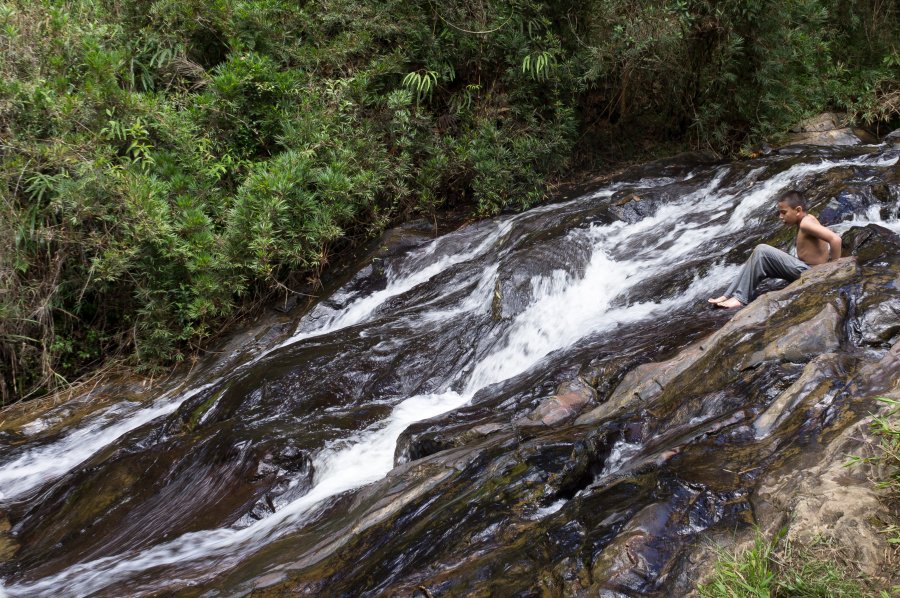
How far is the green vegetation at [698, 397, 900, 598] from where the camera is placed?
2.17 meters

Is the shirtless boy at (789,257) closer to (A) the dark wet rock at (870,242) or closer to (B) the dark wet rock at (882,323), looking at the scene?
(A) the dark wet rock at (870,242)

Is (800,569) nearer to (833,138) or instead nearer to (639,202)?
(639,202)

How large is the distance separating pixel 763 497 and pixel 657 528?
1.47 feet

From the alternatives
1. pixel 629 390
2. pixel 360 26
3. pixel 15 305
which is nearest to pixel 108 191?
pixel 15 305

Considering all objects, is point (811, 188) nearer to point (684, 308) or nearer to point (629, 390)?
point (684, 308)

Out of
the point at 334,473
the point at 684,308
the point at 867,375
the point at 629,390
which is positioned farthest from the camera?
the point at 684,308

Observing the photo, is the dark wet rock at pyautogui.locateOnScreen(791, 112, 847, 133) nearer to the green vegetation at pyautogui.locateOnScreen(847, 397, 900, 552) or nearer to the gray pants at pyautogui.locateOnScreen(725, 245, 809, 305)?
the gray pants at pyautogui.locateOnScreen(725, 245, 809, 305)

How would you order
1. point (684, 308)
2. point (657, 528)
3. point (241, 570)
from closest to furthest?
point (657, 528) → point (241, 570) → point (684, 308)

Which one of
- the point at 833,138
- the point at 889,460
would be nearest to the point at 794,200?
the point at 889,460

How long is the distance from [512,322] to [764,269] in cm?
222

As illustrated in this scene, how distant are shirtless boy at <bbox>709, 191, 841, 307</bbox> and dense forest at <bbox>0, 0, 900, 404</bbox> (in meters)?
4.41

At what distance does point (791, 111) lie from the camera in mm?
9461

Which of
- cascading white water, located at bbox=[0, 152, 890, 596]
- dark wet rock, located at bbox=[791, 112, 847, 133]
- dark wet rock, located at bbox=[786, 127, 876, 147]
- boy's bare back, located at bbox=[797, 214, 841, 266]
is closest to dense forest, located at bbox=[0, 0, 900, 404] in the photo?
dark wet rock, located at bbox=[791, 112, 847, 133]

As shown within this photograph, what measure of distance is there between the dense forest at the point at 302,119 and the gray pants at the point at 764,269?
4438mm
